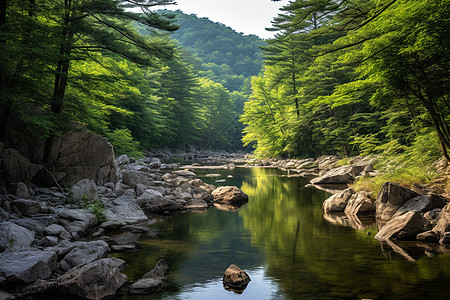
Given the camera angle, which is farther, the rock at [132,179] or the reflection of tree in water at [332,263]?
the rock at [132,179]

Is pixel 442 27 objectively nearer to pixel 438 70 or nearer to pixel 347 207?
pixel 438 70

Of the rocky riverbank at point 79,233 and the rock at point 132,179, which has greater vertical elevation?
the rock at point 132,179

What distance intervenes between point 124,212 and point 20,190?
99.4 inches

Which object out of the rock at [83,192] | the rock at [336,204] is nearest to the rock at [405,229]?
the rock at [336,204]

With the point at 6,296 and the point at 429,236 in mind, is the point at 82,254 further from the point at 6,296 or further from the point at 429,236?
the point at 429,236

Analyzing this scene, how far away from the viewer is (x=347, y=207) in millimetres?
10000

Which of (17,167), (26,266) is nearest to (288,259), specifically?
(26,266)

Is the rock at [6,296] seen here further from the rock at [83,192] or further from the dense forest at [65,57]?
the rock at [83,192]

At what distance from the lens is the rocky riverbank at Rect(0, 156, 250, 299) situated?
15.1 feet

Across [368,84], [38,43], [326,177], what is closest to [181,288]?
[38,43]

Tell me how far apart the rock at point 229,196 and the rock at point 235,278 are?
22.2ft

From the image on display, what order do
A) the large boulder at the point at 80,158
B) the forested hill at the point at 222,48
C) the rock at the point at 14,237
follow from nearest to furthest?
the rock at the point at 14,237, the large boulder at the point at 80,158, the forested hill at the point at 222,48

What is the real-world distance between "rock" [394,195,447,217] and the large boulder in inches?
342

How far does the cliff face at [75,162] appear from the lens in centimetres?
946
